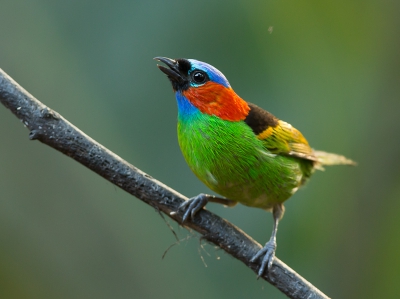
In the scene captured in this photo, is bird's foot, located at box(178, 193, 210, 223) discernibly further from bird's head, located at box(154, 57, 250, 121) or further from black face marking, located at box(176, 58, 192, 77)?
black face marking, located at box(176, 58, 192, 77)

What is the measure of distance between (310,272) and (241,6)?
3.12 meters

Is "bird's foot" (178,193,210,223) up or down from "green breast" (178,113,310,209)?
down

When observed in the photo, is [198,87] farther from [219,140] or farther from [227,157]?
[227,157]

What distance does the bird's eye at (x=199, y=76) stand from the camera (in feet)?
9.39

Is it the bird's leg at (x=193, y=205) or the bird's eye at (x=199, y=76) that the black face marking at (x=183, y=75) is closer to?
the bird's eye at (x=199, y=76)

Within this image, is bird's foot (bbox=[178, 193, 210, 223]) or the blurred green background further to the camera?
the blurred green background

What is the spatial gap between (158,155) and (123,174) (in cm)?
235

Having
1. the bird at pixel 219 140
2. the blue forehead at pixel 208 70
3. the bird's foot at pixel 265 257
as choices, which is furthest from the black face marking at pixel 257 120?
the bird's foot at pixel 265 257

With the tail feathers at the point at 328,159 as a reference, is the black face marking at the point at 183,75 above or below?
above

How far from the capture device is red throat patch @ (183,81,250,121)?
2.87m

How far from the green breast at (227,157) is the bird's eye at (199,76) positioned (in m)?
0.19

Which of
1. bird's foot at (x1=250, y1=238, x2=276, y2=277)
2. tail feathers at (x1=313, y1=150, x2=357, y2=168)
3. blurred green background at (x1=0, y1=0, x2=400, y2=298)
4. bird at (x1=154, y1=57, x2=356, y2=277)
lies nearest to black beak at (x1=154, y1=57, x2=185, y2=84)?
bird at (x1=154, y1=57, x2=356, y2=277)

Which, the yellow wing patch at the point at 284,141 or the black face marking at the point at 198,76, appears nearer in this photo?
the black face marking at the point at 198,76

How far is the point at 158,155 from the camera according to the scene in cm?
496
